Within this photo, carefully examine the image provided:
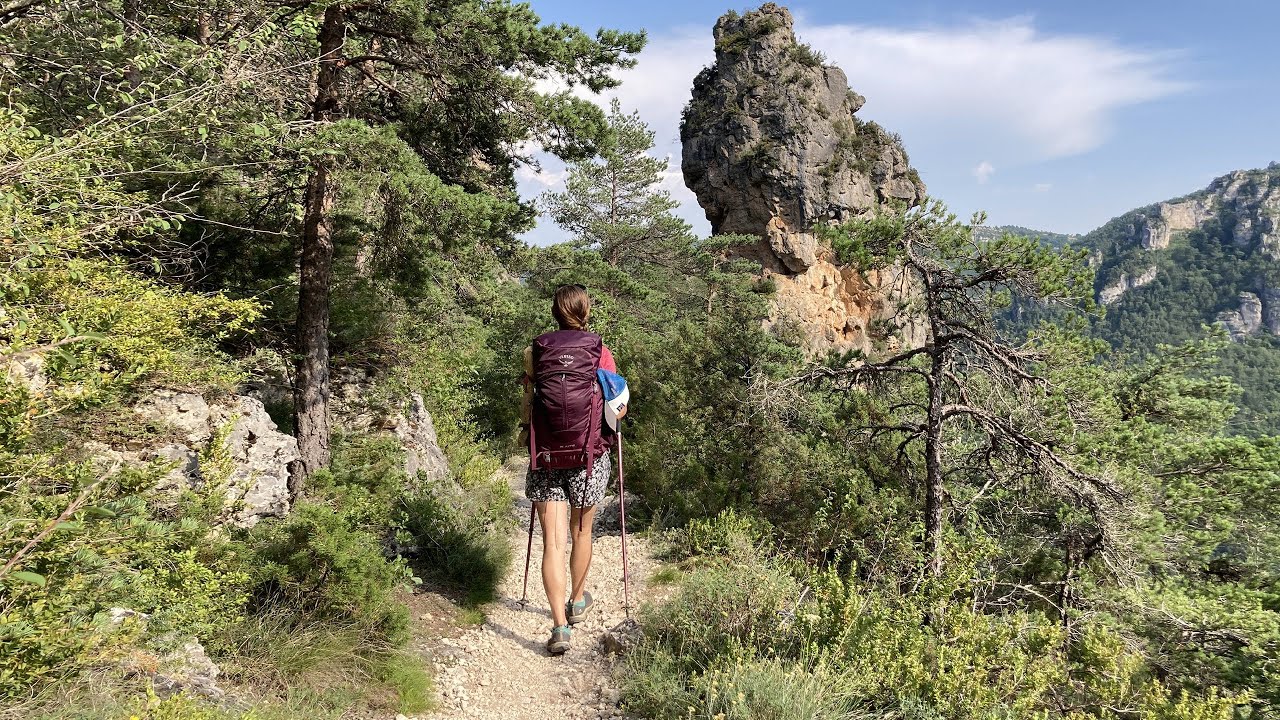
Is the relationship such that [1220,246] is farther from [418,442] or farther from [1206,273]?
[418,442]

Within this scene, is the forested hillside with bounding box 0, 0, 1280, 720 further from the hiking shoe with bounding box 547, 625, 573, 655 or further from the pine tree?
the pine tree

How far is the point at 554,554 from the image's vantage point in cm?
370

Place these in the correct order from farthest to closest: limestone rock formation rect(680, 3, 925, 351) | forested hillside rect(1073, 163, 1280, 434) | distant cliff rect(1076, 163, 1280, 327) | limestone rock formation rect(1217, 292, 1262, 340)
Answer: distant cliff rect(1076, 163, 1280, 327) → limestone rock formation rect(1217, 292, 1262, 340) → forested hillside rect(1073, 163, 1280, 434) → limestone rock formation rect(680, 3, 925, 351)

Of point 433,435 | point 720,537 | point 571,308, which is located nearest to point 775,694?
point 571,308

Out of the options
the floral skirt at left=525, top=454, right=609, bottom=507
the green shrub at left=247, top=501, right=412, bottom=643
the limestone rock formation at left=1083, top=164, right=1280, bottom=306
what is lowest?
the green shrub at left=247, top=501, right=412, bottom=643

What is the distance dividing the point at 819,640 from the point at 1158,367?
933 centimetres

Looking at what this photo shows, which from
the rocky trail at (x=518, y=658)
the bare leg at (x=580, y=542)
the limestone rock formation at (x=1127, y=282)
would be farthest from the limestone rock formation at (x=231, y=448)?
the limestone rock formation at (x=1127, y=282)

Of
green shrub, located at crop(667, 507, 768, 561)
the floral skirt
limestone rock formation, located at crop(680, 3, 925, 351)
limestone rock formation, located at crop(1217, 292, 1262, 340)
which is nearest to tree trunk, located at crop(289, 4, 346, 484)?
the floral skirt

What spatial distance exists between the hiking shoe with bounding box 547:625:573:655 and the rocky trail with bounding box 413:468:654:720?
11cm

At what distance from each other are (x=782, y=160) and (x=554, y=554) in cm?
2692

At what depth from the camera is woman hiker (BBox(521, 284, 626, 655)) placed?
3.62 metres

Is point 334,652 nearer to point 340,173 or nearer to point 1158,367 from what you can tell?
point 340,173

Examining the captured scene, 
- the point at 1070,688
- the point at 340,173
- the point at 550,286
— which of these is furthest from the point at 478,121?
the point at 550,286

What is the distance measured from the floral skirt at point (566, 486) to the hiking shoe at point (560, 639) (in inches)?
31.6
